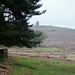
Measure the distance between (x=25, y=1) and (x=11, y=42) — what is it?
469 cm

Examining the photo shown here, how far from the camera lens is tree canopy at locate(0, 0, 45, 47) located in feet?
58.4

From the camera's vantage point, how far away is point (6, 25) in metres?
18.0

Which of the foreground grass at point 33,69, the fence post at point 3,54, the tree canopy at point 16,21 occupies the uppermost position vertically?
the tree canopy at point 16,21

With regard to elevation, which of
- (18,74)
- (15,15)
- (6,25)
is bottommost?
(18,74)

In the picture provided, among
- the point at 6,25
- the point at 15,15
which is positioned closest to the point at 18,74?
the point at 6,25

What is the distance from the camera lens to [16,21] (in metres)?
20.8

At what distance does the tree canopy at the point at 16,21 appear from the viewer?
17.8 meters

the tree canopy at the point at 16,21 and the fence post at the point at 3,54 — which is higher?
the tree canopy at the point at 16,21

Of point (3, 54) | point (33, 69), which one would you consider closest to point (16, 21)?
point (3, 54)

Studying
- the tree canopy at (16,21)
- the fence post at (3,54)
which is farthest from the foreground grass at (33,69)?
the tree canopy at (16,21)

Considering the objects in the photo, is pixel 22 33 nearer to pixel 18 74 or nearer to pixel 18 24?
pixel 18 24

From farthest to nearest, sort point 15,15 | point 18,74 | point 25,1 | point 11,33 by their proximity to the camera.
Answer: point 15,15 → point 25,1 → point 11,33 → point 18,74

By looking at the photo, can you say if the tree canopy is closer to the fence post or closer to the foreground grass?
the fence post

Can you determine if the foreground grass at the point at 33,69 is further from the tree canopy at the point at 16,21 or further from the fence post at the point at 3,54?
the tree canopy at the point at 16,21
